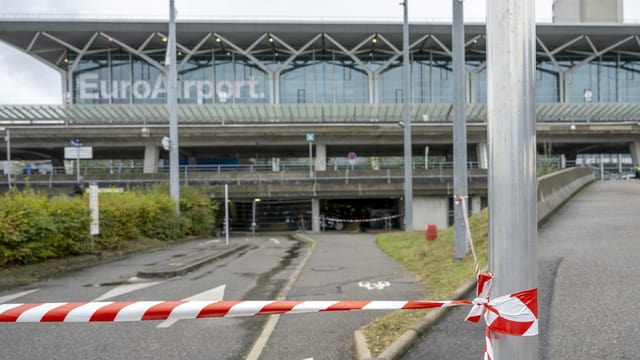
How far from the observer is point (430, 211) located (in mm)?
35562

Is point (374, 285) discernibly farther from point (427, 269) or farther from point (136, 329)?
point (136, 329)

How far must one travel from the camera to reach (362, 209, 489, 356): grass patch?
5.28 meters

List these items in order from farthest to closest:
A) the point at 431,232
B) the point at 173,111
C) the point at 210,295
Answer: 1. the point at 173,111
2. the point at 431,232
3. the point at 210,295

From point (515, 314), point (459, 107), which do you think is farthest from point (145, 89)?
point (515, 314)

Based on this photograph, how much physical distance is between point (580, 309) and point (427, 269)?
520 cm

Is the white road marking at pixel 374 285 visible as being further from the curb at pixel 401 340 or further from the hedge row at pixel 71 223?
the hedge row at pixel 71 223

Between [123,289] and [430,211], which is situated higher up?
[123,289]

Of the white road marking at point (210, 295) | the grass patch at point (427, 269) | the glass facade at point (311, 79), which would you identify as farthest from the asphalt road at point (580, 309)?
the glass facade at point (311, 79)

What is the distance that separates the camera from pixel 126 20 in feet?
164

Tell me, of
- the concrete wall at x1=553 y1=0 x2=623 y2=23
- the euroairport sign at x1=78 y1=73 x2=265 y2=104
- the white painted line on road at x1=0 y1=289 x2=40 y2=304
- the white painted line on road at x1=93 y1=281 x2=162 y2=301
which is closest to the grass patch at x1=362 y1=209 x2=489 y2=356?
the white painted line on road at x1=93 y1=281 x2=162 y2=301

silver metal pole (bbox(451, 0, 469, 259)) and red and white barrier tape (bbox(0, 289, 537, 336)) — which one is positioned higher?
silver metal pole (bbox(451, 0, 469, 259))

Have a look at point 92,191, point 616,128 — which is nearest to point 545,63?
point 616,128

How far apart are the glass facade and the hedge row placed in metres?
35.8

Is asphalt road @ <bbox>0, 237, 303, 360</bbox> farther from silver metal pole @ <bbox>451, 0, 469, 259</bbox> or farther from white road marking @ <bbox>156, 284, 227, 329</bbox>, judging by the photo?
silver metal pole @ <bbox>451, 0, 469, 259</bbox>
